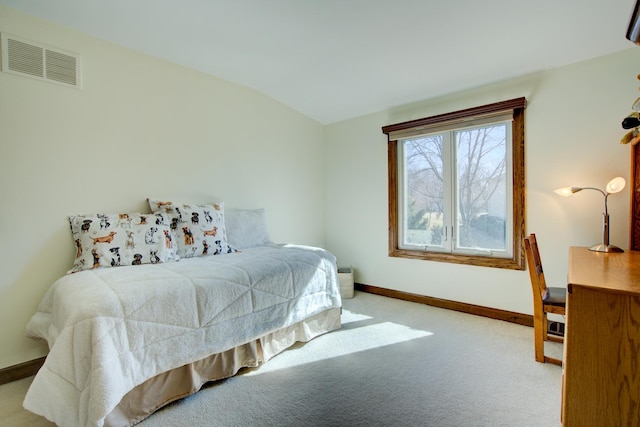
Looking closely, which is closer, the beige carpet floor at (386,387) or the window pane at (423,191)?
the beige carpet floor at (386,387)

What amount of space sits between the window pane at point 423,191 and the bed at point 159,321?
1373mm

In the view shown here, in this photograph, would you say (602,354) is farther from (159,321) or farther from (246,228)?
(246,228)

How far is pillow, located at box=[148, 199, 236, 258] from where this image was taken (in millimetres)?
2463

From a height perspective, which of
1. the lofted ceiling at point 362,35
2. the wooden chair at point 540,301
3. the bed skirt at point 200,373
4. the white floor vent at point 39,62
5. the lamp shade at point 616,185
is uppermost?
the lofted ceiling at point 362,35

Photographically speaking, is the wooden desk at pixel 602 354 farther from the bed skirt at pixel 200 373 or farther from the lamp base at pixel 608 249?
the bed skirt at pixel 200 373

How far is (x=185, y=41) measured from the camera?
2383 mm

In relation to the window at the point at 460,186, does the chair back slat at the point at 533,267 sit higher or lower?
lower

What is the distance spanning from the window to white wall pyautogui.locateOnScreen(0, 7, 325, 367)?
1.59m

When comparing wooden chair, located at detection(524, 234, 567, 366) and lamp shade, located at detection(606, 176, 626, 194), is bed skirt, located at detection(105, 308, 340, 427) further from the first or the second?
lamp shade, located at detection(606, 176, 626, 194)

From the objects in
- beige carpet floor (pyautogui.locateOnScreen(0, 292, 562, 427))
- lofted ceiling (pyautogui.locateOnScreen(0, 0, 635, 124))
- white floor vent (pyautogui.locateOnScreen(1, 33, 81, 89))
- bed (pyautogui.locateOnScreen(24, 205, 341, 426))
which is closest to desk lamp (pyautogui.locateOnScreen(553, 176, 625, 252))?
beige carpet floor (pyautogui.locateOnScreen(0, 292, 562, 427))

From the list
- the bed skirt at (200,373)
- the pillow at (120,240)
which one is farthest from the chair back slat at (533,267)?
the pillow at (120,240)

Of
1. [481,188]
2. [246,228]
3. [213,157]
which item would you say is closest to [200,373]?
[246,228]

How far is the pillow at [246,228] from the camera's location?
2.91 metres

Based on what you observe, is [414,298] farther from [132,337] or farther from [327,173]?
[132,337]
